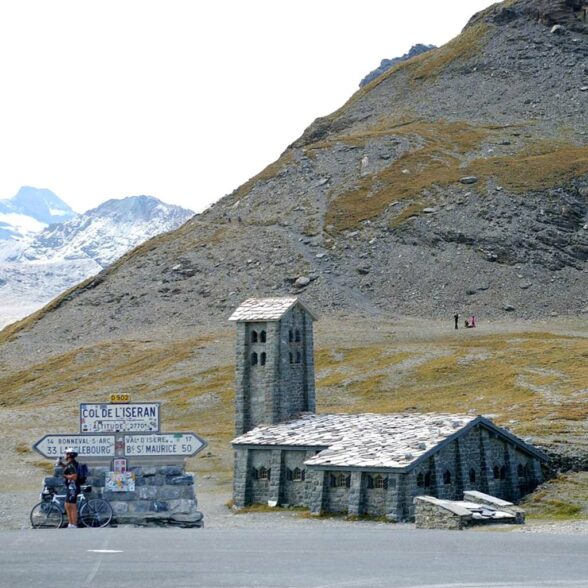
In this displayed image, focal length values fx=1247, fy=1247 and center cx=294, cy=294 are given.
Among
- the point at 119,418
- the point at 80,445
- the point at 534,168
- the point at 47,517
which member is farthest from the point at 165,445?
the point at 534,168

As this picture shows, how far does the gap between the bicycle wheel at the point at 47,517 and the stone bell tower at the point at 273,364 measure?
29.8 meters

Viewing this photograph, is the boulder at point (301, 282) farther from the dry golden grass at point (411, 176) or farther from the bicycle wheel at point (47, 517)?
the bicycle wheel at point (47, 517)

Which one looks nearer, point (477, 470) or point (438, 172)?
point (477, 470)

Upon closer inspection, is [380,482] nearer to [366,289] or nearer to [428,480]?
[428,480]

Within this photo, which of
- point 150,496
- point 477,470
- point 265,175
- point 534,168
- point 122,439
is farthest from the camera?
point 265,175

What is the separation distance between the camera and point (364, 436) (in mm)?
58219

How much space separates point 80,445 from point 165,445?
2.54 meters

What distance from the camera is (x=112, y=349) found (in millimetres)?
136000

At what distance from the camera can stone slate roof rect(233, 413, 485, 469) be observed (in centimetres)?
5388

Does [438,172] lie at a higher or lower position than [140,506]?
higher

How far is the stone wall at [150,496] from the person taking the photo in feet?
120

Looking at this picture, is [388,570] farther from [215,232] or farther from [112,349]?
[215,232]

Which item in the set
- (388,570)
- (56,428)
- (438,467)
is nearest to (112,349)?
(56,428)

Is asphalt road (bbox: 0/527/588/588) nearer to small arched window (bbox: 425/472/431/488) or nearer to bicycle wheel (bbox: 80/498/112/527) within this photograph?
bicycle wheel (bbox: 80/498/112/527)
